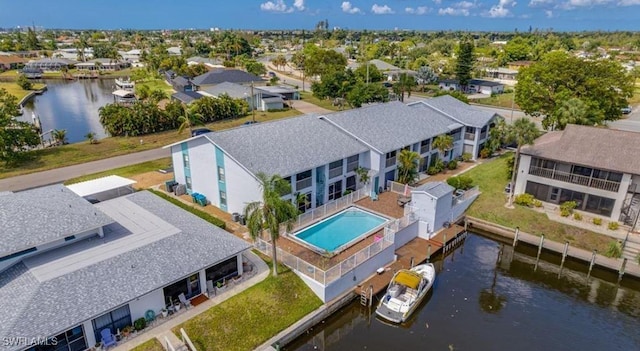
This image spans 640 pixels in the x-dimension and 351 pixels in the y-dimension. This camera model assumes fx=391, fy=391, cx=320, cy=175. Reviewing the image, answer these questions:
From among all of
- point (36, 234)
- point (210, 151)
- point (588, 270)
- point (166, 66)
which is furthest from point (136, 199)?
point (166, 66)

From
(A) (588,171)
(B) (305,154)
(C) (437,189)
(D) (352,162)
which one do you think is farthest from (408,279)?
(A) (588,171)

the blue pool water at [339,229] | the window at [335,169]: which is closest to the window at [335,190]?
the window at [335,169]

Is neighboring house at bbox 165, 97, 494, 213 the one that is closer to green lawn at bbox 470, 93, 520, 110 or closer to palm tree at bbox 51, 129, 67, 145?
palm tree at bbox 51, 129, 67, 145

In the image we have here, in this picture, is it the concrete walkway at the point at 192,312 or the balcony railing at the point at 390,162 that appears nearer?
Result: the concrete walkway at the point at 192,312

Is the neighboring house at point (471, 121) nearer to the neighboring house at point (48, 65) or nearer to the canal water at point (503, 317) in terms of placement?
the canal water at point (503, 317)

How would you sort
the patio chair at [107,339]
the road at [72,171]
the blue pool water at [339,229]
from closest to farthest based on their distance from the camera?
the patio chair at [107,339], the blue pool water at [339,229], the road at [72,171]

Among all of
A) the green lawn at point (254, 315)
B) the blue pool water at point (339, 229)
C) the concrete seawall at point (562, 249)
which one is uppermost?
the blue pool water at point (339, 229)

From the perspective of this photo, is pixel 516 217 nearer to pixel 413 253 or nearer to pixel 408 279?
pixel 413 253
